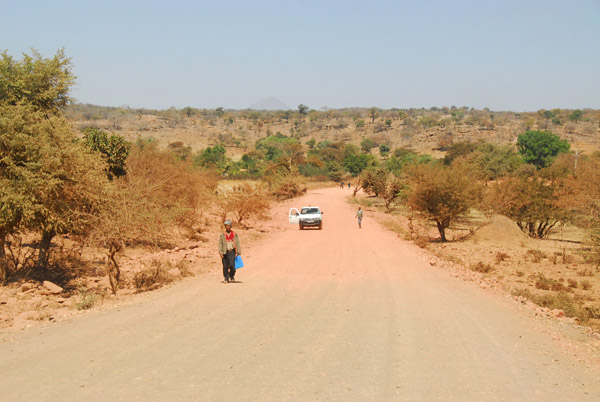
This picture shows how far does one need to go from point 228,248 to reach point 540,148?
296 feet

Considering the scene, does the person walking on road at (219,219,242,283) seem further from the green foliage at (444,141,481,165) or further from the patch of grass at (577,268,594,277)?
the green foliage at (444,141,481,165)

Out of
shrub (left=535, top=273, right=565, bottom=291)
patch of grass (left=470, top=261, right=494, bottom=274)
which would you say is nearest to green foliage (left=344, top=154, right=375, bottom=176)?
patch of grass (left=470, top=261, right=494, bottom=274)

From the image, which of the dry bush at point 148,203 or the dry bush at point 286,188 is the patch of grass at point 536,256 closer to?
the dry bush at point 148,203

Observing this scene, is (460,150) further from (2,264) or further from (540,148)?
(2,264)

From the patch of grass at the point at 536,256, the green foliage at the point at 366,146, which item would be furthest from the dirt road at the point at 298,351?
the green foliage at the point at 366,146

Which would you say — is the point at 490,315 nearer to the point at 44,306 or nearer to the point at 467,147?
the point at 44,306

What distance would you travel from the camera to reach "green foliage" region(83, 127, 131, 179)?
2442 cm

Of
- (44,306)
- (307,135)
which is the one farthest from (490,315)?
(307,135)

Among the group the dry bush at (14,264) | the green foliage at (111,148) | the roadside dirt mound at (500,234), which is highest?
the green foliage at (111,148)

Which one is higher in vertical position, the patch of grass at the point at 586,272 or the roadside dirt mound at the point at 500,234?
the patch of grass at the point at 586,272

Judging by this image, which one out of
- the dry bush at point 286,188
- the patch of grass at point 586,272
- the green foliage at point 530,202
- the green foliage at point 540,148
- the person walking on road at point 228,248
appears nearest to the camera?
the person walking on road at point 228,248

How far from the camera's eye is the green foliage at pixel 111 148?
2442cm

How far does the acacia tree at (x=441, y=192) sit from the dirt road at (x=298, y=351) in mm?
16961

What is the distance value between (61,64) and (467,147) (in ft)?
293
